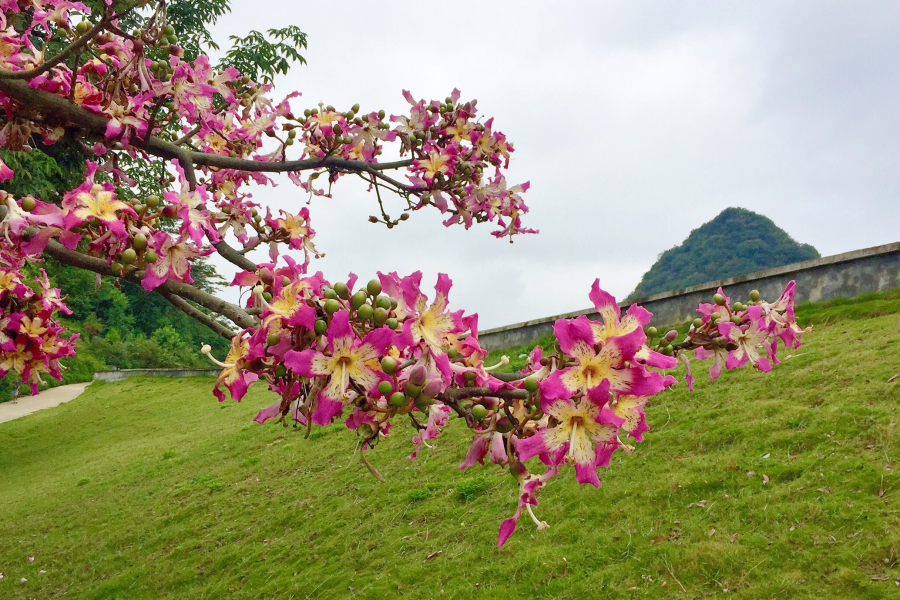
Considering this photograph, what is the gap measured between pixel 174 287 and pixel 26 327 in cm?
119

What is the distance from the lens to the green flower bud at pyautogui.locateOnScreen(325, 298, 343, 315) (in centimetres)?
117

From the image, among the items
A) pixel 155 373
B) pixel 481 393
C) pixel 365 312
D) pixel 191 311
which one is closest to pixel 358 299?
pixel 365 312

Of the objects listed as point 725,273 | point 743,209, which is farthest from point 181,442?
point 743,209

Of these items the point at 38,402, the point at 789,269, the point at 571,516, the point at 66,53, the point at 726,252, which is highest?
the point at 726,252

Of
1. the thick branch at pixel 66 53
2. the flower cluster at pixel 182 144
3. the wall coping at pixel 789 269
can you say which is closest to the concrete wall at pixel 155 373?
the wall coping at pixel 789 269

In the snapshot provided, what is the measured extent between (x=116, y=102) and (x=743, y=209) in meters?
34.4

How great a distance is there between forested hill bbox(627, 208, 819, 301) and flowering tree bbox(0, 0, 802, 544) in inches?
1048

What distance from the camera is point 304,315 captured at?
117cm

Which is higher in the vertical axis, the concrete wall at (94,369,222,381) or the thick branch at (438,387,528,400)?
the concrete wall at (94,369,222,381)

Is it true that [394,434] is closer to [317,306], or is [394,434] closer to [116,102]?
[116,102]

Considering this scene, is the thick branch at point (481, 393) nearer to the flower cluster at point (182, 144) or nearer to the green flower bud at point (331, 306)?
the green flower bud at point (331, 306)

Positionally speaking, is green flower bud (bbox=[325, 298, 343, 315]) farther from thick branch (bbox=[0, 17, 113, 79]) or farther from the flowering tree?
thick branch (bbox=[0, 17, 113, 79])

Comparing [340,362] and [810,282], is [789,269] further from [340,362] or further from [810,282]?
[340,362]

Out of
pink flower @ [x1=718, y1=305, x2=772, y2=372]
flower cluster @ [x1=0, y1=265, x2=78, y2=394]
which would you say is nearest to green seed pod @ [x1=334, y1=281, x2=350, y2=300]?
pink flower @ [x1=718, y1=305, x2=772, y2=372]
